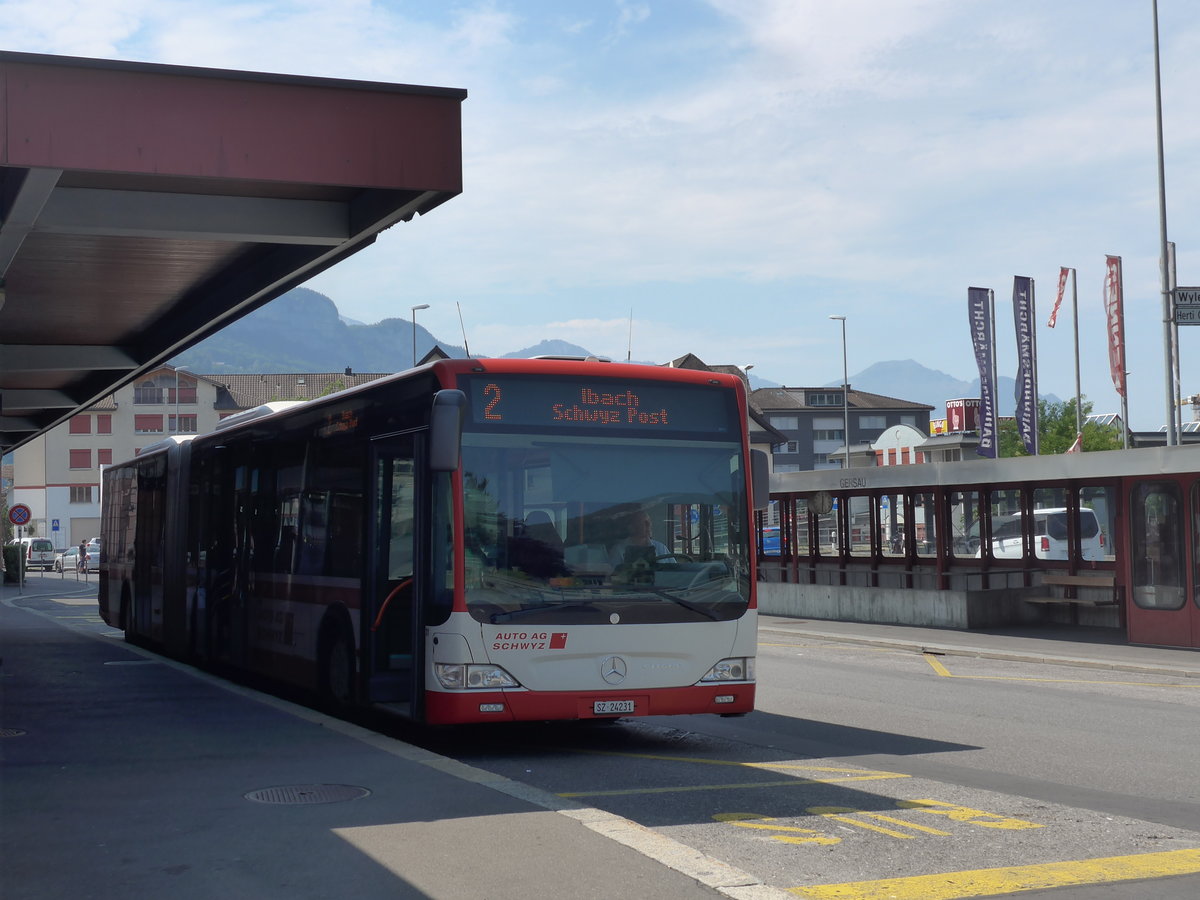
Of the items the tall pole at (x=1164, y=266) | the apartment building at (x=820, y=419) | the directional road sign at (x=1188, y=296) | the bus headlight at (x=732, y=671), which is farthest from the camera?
A: the apartment building at (x=820, y=419)

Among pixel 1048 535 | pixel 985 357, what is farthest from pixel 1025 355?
pixel 1048 535

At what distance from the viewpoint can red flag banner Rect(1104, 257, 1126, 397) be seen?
3078 cm

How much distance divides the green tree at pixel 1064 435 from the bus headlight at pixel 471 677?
209 ft

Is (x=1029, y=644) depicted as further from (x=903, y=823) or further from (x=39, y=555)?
(x=39, y=555)

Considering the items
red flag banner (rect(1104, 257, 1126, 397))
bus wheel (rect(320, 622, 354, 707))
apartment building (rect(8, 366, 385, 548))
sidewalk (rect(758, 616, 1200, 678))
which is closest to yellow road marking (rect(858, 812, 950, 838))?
bus wheel (rect(320, 622, 354, 707))

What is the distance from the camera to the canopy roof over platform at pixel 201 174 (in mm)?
9430

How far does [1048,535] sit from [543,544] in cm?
1691

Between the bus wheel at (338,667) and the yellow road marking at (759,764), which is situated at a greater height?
the bus wheel at (338,667)

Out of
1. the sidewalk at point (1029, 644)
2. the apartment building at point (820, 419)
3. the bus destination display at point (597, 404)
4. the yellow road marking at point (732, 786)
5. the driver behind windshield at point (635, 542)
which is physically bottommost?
the sidewalk at point (1029, 644)

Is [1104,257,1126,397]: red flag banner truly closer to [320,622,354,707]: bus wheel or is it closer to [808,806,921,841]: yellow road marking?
[320,622,354,707]: bus wheel

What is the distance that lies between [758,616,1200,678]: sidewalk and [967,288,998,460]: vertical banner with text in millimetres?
10321

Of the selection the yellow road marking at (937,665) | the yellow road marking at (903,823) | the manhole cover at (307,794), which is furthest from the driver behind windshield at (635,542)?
the yellow road marking at (937,665)

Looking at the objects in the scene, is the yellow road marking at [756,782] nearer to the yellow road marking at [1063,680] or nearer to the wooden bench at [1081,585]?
the yellow road marking at [1063,680]

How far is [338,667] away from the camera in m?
12.1
